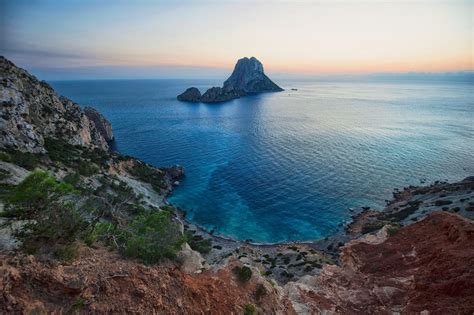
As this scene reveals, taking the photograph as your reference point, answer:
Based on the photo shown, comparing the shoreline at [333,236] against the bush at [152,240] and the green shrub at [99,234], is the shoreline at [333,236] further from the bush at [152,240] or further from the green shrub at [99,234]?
the green shrub at [99,234]

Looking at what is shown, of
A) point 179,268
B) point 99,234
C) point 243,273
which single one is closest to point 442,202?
point 243,273

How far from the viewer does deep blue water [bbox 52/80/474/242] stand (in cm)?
5878

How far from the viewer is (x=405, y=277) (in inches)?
914

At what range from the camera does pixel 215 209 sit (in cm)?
6147

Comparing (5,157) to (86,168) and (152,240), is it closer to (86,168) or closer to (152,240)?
(86,168)

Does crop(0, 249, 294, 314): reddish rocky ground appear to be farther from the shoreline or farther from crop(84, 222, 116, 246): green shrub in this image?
the shoreline

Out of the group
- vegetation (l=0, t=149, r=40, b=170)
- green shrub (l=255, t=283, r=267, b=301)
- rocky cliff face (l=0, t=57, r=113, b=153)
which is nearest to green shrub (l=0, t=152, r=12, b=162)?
vegetation (l=0, t=149, r=40, b=170)

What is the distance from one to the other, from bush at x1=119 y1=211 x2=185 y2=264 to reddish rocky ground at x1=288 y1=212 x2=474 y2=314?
9.99m

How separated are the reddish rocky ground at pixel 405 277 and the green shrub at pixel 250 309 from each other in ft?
14.6

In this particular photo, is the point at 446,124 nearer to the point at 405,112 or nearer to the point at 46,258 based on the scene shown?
the point at 405,112

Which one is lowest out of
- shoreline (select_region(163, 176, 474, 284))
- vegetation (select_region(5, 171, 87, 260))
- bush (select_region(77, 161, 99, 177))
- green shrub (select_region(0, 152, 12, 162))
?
shoreline (select_region(163, 176, 474, 284))

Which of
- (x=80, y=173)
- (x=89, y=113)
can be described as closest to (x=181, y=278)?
(x=80, y=173)

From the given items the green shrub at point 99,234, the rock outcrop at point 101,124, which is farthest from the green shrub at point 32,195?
the rock outcrop at point 101,124

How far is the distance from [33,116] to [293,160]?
211 feet
